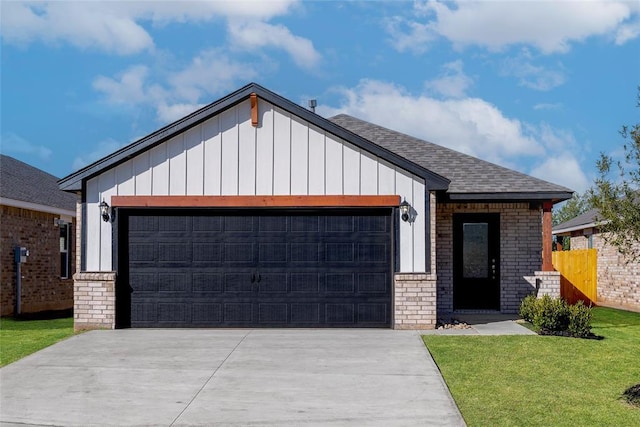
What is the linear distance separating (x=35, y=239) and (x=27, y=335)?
7.25 meters

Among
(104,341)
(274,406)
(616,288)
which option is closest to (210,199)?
(104,341)

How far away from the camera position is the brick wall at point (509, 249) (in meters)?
17.1

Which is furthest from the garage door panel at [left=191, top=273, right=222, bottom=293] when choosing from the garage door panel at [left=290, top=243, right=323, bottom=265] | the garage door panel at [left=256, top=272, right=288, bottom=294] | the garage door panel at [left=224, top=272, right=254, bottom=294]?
the garage door panel at [left=290, top=243, right=323, bottom=265]

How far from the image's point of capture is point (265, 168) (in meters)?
14.2

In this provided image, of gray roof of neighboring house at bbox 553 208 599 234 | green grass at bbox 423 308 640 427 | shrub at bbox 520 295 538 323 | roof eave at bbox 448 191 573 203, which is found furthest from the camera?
gray roof of neighboring house at bbox 553 208 599 234

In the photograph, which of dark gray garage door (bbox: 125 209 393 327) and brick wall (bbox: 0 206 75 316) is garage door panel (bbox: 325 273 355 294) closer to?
dark gray garage door (bbox: 125 209 393 327)

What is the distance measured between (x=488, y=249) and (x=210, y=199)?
7551 millimetres

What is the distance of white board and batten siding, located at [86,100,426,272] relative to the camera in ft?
46.3

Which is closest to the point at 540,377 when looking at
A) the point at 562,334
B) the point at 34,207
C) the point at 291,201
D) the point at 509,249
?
the point at 562,334

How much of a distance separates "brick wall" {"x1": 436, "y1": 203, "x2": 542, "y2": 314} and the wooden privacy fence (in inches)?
180

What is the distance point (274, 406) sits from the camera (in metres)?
8.06

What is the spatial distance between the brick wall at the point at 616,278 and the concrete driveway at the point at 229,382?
11268 millimetres

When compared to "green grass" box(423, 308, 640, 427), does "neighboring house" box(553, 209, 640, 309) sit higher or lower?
higher

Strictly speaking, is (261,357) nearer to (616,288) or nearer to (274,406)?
(274,406)
